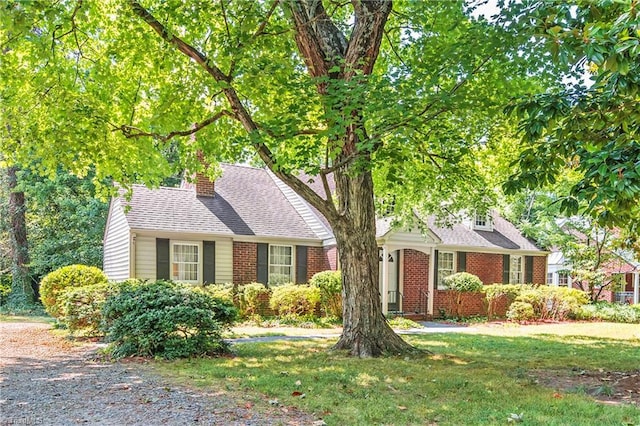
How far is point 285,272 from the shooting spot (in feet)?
60.7

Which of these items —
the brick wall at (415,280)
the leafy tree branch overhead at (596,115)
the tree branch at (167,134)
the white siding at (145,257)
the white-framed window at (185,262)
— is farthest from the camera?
the brick wall at (415,280)

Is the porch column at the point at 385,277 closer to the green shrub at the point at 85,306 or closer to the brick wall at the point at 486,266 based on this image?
the brick wall at the point at 486,266

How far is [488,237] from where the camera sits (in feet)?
73.1

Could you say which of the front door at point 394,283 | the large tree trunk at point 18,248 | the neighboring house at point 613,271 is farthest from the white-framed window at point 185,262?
the neighboring house at point 613,271

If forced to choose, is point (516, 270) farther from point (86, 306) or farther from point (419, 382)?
point (86, 306)

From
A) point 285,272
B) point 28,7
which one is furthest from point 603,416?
point 285,272

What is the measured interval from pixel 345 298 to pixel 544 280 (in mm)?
16916

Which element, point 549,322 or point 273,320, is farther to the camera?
point 549,322

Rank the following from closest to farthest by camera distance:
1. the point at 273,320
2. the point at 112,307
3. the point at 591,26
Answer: the point at 591,26 → the point at 112,307 → the point at 273,320

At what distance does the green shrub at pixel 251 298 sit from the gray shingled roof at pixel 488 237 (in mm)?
7181

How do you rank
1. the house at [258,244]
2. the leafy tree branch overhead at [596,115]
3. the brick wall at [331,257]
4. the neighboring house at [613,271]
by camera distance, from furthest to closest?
the neighboring house at [613,271] < the brick wall at [331,257] < the house at [258,244] < the leafy tree branch overhead at [596,115]

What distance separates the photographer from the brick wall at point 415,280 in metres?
19.5

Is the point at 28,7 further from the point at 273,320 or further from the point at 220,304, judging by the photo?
the point at 273,320

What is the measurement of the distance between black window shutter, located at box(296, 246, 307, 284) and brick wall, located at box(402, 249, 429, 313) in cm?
377
